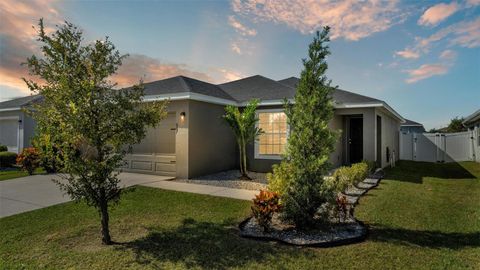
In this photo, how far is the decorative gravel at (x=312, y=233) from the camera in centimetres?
420

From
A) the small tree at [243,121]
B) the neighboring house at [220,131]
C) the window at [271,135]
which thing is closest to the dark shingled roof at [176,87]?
the neighboring house at [220,131]

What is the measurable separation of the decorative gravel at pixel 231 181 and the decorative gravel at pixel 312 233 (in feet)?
11.7

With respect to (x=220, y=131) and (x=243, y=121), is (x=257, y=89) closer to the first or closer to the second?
(x=220, y=131)

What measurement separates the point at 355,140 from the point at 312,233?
10.4 m

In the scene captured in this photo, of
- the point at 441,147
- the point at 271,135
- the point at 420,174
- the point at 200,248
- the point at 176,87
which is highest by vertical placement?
the point at 176,87

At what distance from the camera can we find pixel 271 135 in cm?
1168

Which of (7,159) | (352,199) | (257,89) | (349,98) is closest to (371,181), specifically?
(352,199)

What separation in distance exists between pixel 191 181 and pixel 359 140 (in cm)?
893

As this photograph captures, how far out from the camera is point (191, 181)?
9586mm

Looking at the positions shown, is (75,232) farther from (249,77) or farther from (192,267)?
(249,77)

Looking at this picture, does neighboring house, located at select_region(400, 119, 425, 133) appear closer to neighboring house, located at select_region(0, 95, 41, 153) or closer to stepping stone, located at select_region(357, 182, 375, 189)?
stepping stone, located at select_region(357, 182, 375, 189)

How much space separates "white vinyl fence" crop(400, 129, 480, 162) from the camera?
17.5 metres

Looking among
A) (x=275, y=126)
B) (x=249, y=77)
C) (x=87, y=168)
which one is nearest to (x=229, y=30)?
(x=275, y=126)

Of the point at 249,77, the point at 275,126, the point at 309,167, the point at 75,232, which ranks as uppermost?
the point at 249,77
